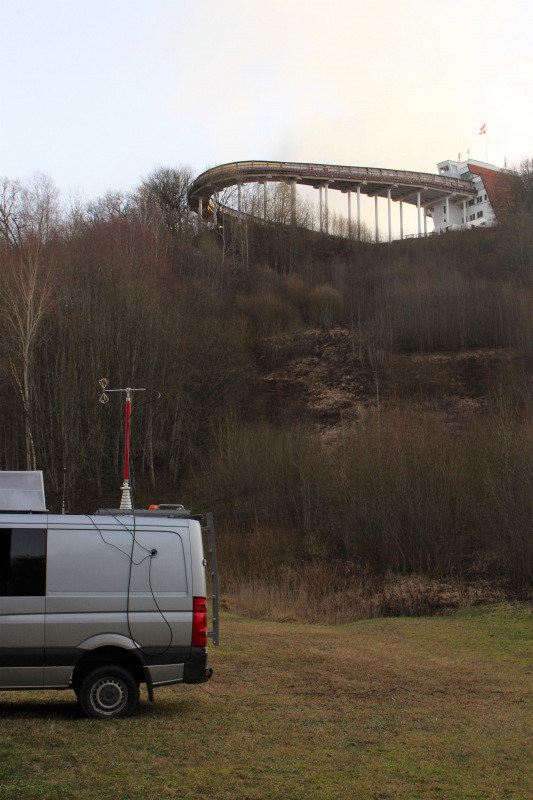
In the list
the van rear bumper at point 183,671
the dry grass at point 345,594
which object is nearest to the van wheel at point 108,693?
the van rear bumper at point 183,671

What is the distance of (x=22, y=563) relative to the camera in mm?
8531

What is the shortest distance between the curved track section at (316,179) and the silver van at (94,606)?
7026 centimetres

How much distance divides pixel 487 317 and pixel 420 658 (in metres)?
44.1

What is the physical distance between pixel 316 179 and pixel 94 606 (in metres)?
76.0

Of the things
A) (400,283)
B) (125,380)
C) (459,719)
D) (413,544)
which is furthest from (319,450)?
(459,719)

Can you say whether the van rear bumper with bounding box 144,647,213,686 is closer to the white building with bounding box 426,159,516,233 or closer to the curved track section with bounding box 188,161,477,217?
the curved track section with bounding box 188,161,477,217

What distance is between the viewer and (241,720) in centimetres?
903

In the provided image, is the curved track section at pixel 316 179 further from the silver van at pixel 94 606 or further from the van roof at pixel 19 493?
the silver van at pixel 94 606

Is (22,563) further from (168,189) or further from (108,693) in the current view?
(168,189)

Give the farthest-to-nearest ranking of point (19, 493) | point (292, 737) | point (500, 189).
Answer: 1. point (500, 189)
2. point (19, 493)
3. point (292, 737)

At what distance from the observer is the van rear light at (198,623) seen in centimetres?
877

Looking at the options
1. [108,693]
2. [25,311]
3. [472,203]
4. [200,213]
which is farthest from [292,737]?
[472,203]

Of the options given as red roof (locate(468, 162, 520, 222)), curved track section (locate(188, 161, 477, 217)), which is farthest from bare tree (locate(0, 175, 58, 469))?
red roof (locate(468, 162, 520, 222))

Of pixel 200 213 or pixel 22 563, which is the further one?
pixel 200 213
